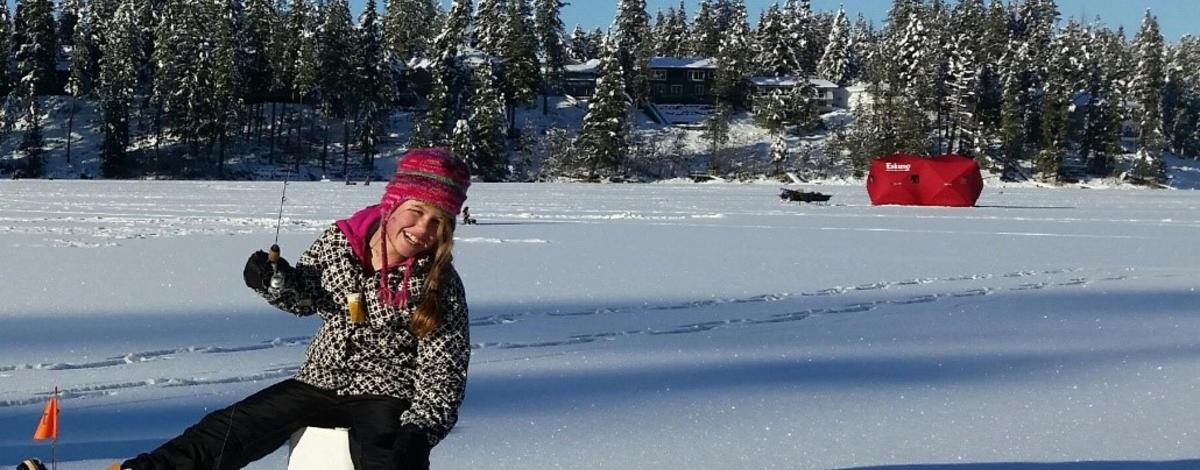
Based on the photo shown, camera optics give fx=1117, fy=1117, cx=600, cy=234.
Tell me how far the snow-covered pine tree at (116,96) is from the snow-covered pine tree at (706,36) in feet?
175

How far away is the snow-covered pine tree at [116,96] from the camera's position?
60938 millimetres

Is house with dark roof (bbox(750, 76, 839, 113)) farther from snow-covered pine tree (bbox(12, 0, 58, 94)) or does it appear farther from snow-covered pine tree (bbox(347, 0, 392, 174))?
snow-covered pine tree (bbox(12, 0, 58, 94))

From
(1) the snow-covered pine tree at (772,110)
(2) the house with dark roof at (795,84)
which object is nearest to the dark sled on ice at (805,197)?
(1) the snow-covered pine tree at (772,110)

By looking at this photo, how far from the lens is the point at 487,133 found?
62.4 metres

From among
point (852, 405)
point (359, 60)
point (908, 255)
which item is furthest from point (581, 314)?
point (359, 60)

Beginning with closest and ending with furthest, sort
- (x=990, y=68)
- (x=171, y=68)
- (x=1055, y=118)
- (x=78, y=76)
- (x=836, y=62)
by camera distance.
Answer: (x=171, y=68) < (x=78, y=76) < (x=1055, y=118) < (x=990, y=68) < (x=836, y=62)

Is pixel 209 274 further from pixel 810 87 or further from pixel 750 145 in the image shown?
pixel 810 87

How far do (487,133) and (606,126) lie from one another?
7.24 metres

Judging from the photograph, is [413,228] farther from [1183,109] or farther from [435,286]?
[1183,109]

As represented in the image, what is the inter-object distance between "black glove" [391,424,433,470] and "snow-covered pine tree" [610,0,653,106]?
7991 cm

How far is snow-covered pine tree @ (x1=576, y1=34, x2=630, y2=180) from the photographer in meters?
65.4

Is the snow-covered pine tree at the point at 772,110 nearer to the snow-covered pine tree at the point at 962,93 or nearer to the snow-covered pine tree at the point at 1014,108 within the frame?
the snow-covered pine tree at the point at 962,93

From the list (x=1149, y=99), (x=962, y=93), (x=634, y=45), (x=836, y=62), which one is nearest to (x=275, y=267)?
(x=962, y=93)

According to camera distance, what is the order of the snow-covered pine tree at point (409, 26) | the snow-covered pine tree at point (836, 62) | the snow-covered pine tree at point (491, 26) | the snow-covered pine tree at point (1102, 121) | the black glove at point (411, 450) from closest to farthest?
1. the black glove at point (411, 450)
2. the snow-covered pine tree at point (1102, 121)
3. the snow-covered pine tree at point (491, 26)
4. the snow-covered pine tree at point (409, 26)
5. the snow-covered pine tree at point (836, 62)
